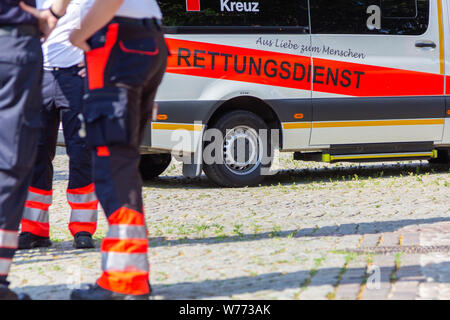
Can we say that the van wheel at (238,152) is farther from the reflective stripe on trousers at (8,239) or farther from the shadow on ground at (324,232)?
the reflective stripe on trousers at (8,239)

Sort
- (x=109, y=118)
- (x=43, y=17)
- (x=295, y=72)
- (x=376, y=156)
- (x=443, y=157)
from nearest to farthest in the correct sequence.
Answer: (x=109, y=118) → (x=43, y=17) → (x=295, y=72) → (x=376, y=156) → (x=443, y=157)

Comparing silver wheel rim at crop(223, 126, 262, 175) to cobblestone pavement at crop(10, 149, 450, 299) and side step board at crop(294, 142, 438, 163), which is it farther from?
side step board at crop(294, 142, 438, 163)

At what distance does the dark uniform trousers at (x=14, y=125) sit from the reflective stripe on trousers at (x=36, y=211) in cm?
178

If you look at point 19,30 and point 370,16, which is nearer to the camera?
point 19,30

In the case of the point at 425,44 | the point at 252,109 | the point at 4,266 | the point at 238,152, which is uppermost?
the point at 425,44

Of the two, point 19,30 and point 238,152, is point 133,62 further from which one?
point 238,152

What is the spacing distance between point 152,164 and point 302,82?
2036 mm

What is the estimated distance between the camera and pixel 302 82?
9.84 m

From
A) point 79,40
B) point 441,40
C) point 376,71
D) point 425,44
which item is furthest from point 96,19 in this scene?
point 441,40

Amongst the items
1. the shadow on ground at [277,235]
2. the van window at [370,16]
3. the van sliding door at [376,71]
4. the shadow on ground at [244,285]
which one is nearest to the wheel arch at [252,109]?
the van sliding door at [376,71]

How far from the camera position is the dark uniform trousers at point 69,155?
A: 5766mm

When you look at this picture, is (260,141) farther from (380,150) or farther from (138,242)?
(138,242)
